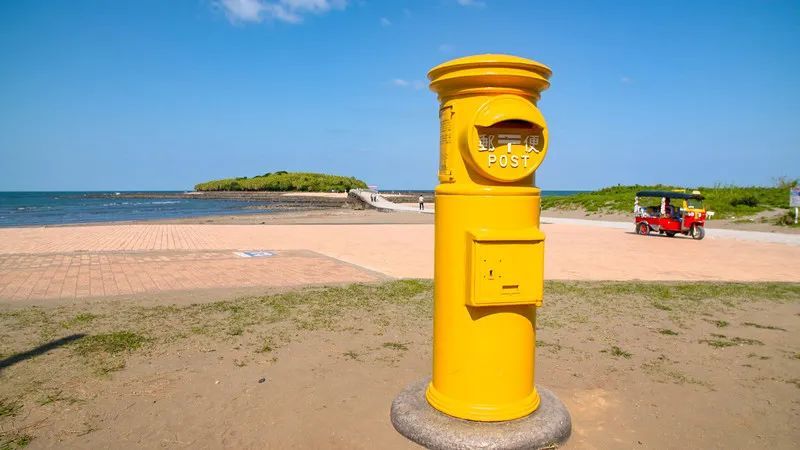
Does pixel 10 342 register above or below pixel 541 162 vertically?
below

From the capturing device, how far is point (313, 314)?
6.31 meters

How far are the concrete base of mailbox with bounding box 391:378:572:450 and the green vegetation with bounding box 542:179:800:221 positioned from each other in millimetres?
21688

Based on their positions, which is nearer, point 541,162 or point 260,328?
point 541,162

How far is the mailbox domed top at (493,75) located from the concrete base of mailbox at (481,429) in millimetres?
1928

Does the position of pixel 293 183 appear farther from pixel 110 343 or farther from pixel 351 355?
pixel 351 355

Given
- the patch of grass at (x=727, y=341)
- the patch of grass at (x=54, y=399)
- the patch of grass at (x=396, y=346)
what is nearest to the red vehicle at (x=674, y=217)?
the patch of grass at (x=727, y=341)

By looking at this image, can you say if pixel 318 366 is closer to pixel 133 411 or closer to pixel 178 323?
pixel 133 411

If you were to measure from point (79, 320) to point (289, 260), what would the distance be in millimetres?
5263

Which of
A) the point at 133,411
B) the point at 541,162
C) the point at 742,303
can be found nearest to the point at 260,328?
the point at 133,411

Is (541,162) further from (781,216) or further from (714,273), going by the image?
(781,216)

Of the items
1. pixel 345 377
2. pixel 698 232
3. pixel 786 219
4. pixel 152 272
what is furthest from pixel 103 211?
pixel 345 377

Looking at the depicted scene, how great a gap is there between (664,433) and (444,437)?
1422 millimetres

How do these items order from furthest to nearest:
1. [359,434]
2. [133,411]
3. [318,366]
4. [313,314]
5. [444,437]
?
1. [313,314]
2. [318,366]
3. [133,411]
4. [359,434]
5. [444,437]

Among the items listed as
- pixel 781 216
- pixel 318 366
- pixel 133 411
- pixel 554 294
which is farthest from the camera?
pixel 781 216
